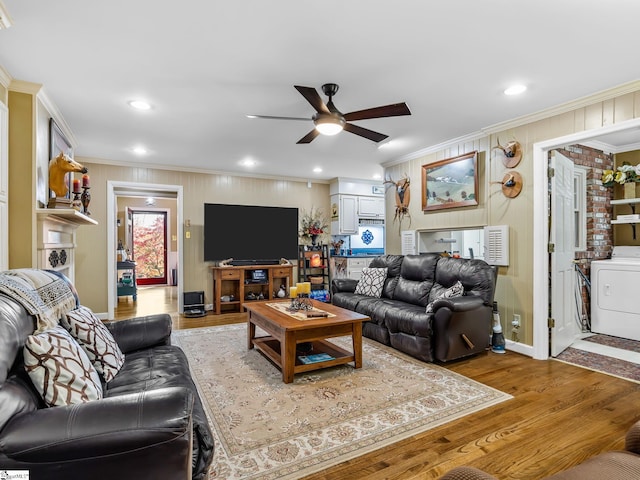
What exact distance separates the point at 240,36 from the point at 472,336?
3.26m

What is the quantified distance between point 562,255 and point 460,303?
4.54ft

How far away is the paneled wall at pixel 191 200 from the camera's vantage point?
535cm

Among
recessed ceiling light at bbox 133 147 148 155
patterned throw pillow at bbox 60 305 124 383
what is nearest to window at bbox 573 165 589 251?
patterned throw pillow at bbox 60 305 124 383

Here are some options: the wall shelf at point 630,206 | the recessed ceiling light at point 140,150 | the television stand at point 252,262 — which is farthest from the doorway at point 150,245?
the wall shelf at point 630,206

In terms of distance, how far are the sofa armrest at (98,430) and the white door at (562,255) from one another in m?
3.72

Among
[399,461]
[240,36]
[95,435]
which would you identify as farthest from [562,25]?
[95,435]

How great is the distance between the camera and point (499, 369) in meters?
3.24

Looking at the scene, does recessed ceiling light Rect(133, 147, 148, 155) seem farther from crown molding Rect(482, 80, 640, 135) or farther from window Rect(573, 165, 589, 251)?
window Rect(573, 165, 589, 251)

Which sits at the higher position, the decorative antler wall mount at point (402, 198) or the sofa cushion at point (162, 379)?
the decorative antler wall mount at point (402, 198)

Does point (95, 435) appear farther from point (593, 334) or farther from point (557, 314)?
point (593, 334)

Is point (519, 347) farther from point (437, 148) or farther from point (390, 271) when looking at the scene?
point (437, 148)

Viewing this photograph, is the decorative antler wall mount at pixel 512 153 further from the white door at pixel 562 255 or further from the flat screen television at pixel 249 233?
the flat screen television at pixel 249 233

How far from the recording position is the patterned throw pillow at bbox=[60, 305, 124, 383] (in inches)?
72.6

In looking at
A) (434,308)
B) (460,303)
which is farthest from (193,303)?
(460,303)
